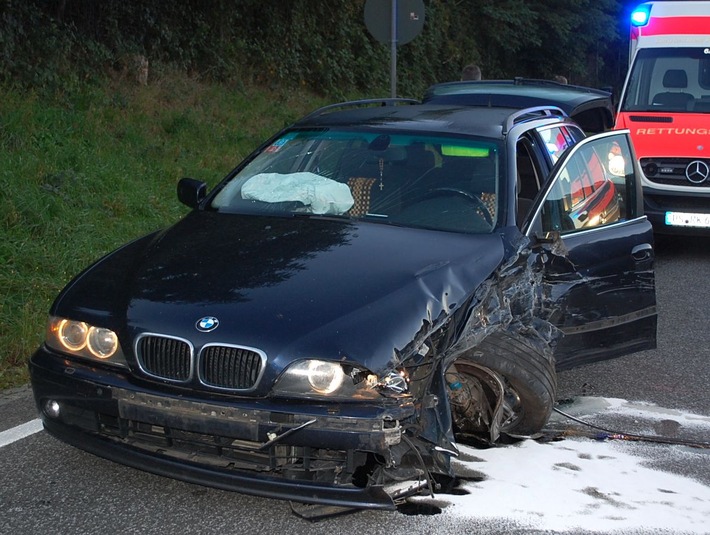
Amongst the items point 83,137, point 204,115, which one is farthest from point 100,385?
point 204,115

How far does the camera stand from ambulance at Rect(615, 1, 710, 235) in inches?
427

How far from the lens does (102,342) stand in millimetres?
4238

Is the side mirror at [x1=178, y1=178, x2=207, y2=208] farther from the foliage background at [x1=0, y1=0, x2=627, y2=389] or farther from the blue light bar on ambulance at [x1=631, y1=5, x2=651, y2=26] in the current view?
the blue light bar on ambulance at [x1=631, y1=5, x2=651, y2=26]

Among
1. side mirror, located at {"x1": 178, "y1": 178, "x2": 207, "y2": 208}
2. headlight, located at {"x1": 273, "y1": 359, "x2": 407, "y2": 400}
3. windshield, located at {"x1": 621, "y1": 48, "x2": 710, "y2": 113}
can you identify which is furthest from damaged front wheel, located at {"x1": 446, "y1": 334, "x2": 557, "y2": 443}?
windshield, located at {"x1": 621, "y1": 48, "x2": 710, "y2": 113}

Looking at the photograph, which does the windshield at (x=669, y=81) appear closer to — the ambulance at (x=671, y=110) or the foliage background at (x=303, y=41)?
the ambulance at (x=671, y=110)

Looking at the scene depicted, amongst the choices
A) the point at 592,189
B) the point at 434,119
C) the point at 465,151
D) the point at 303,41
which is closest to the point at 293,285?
the point at 465,151

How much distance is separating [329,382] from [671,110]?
845 centimetres

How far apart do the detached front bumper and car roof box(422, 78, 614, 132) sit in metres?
7.27

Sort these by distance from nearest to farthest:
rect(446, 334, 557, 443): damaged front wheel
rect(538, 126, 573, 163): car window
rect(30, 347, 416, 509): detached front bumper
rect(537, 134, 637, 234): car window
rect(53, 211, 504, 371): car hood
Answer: rect(30, 347, 416, 509): detached front bumper < rect(53, 211, 504, 371): car hood < rect(446, 334, 557, 443): damaged front wheel < rect(537, 134, 637, 234): car window < rect(538, 126, 573, 163): car window

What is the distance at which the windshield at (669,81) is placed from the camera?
11398 mm

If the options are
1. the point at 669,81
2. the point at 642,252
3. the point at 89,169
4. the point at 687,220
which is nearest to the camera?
the point at 642,252

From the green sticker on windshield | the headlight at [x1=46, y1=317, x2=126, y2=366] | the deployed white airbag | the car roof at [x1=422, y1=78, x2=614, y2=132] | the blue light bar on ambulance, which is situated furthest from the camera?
the blue light bar on ambulance

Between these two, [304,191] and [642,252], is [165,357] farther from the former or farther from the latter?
[642,252]

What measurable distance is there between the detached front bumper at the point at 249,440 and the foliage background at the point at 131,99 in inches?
86.8
